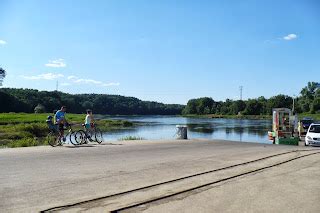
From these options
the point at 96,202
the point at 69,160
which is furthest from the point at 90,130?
the point at 96,202

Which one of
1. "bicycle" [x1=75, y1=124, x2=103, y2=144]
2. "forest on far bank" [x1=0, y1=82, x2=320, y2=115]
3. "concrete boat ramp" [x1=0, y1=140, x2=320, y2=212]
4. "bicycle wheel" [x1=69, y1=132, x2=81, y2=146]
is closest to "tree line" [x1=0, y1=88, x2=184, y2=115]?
"forest on far bank" [x1=0, y1=82, x2=320, y2=115]

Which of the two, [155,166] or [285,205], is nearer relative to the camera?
[285,205]

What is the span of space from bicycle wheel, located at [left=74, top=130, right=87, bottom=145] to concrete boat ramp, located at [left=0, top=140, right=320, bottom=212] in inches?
220

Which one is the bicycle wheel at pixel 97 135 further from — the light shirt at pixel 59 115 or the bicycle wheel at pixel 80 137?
the light shirt at pixel 59 115

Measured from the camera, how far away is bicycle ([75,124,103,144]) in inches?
771

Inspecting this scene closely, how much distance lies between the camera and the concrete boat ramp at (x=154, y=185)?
279 inches

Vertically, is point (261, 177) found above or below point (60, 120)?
below

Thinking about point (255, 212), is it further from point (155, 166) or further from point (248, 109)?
point (248, 109)

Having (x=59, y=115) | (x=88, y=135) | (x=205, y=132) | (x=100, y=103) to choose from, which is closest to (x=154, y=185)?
(x=59, y=115)

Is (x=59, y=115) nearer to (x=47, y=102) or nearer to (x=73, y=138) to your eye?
(x=73, y=138)

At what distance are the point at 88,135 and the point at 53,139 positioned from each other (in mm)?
2349

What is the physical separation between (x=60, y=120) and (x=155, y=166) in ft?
28.7

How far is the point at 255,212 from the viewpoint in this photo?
680 cm

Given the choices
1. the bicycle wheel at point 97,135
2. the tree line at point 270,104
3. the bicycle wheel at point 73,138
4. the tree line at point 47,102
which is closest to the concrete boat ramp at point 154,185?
the bicycle wheel at point 73,138
